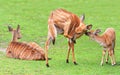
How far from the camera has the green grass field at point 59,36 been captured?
35.6 ft

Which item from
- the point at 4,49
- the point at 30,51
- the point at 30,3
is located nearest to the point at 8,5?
the point at 30,3

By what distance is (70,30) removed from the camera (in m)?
11.3

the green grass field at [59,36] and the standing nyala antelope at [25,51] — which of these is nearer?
the green grass field at [59,36]

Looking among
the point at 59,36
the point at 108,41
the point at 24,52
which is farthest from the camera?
the point at 59,36

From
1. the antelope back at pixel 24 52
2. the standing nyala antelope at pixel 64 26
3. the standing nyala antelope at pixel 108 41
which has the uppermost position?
the standing nyala antelope at pixel 64 26

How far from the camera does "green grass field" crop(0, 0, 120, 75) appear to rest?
10.8 metres

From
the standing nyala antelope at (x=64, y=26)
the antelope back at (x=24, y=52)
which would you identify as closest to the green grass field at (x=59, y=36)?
the antelope back at (x=24, y=52)

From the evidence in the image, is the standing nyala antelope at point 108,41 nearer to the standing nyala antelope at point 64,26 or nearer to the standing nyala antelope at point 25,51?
the standing nyala antelope at point 64,26

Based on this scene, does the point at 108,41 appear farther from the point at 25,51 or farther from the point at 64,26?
the point at 25,51

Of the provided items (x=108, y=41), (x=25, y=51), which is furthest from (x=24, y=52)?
(x=108, y=41)

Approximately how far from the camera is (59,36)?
51.2ft

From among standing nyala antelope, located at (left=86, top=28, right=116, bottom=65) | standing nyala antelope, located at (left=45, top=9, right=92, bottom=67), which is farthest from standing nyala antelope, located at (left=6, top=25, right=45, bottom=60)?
standing nyala antelope, located at (left=86, top=28, right=116, bottom=65)

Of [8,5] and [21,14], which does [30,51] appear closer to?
[21,14]

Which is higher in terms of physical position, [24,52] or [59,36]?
[59,36]
